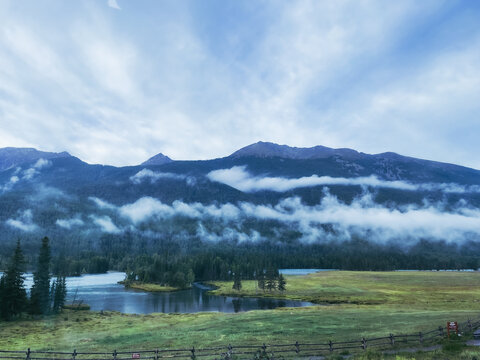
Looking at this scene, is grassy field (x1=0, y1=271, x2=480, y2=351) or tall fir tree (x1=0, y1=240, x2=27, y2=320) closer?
grassy field (x1=0, y1=271, x2=480, y2=351)

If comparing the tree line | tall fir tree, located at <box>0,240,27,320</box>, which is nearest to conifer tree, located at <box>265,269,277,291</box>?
the tree line

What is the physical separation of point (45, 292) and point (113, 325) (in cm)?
2635

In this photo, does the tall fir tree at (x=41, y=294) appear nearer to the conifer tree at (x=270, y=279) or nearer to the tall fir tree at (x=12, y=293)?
the tall fir tree at (x=12, y=293)

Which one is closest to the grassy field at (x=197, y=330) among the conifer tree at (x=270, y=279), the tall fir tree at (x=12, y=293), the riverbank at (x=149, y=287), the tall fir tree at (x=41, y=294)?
the tall fir tree at (x=41, y=294)

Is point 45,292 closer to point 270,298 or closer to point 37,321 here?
point 37,321

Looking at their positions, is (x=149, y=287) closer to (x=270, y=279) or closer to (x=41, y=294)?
(x=270, y=279)

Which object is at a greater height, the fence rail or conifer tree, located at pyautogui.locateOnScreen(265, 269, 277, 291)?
the fence rail

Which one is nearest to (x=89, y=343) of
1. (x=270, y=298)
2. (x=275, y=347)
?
(x=275, y=347)

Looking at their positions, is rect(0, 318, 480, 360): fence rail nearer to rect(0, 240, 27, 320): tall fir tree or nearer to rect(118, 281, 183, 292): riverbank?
rect(0, 240, 27, 320): tall fir tree

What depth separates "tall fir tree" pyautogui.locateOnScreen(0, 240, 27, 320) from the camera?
71812mm

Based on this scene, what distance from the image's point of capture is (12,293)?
7306 centimetres


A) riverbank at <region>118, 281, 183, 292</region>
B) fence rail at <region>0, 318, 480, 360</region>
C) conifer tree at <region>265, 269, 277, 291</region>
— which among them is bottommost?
Answer: riverbank at <region>118, 281, 183, 292</region>

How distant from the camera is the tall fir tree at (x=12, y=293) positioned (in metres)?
71.8

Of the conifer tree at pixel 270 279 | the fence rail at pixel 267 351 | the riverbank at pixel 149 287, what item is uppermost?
the fence rail at pixel 267 351
